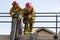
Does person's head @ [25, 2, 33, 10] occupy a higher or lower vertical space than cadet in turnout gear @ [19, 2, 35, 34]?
higher

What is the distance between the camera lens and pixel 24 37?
43.1ft

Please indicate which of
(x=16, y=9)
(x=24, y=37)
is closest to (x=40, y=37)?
(x=24, y=37)

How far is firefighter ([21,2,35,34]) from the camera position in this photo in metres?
12.7

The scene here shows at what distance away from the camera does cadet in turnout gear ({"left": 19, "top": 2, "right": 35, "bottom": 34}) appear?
12.7m

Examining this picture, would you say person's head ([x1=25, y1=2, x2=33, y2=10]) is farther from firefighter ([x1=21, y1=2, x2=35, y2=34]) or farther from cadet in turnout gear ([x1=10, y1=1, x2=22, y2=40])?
cadet in turnout gear ([x1=10, y1=1, x2=22, y2=40])

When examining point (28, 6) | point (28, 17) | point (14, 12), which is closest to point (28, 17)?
point (28, 17)

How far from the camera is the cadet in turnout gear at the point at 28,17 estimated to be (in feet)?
41.8

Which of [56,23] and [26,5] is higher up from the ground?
[26,5]

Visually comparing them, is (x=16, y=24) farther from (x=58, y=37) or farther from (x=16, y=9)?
(x=58, y=37)

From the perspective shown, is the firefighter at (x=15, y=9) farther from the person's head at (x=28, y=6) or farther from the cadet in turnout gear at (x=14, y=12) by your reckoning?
the person's head at (x=28, y=6)

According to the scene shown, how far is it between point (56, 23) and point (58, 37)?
25.3 inches

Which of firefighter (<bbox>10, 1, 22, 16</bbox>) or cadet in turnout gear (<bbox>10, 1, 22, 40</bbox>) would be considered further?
firefighter (<bbox>10, 1, 22, 16</bbox>)

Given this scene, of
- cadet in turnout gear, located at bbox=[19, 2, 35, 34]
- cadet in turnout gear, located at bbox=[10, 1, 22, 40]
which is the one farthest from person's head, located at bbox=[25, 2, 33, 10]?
cadet in turnout gear, located at bbox=[10, 1, 22, 40]

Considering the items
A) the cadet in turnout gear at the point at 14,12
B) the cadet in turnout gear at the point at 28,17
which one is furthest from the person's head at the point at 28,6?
the cadet in turnout gear at the point at 14,12
